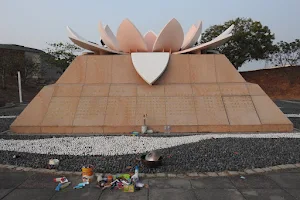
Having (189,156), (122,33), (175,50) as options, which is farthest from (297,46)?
(189,156)

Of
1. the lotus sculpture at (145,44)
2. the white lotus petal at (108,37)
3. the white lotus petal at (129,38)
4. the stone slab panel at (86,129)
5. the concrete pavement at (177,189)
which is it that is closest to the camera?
the concrete pavement at (177,189)

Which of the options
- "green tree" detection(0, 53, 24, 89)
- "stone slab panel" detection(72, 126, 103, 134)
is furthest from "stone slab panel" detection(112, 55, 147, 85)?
"green tree" detection(0, 53, 24, 89)

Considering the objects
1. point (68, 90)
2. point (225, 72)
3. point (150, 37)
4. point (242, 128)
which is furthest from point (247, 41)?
point (68, 90)

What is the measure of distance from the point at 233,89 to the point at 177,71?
6.24ft

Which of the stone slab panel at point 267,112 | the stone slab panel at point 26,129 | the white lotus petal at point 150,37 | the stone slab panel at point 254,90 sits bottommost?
the stone slab panel at point 26,129

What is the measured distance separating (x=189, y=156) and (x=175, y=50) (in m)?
5.85

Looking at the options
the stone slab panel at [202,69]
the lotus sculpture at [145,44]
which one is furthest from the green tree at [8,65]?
the stone slab panel at [202,69]

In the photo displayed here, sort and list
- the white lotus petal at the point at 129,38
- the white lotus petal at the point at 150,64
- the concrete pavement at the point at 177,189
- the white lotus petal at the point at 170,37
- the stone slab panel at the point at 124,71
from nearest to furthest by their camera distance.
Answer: the concrete pavement at the point at 177,189
the white lotus petal at the point at 150,64
the stone slab panel at the point at 124,71
the white lotus petal at the point at 170,37
the white lotus petal at the point at 129,38

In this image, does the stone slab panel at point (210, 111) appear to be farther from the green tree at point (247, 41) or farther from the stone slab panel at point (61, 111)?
the green tree at point (247, 41)

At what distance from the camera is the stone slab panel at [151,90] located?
7.79 m

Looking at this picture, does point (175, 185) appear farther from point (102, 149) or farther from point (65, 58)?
point (65, 58)

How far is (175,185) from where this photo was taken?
3.54m

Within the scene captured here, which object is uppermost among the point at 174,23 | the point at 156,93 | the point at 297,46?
the point at 297,46

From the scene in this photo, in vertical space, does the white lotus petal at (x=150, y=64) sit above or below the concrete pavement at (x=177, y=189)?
above
